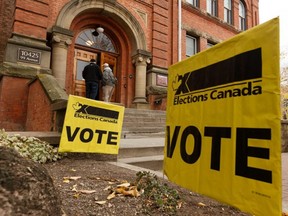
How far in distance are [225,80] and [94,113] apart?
3234 millimetres

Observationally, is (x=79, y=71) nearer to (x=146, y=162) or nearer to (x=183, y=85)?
(x=146, y=162)

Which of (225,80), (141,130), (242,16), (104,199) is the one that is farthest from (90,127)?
(242,16)

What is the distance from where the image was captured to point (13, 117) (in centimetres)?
883

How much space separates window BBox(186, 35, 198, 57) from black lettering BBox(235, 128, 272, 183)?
14781 mm

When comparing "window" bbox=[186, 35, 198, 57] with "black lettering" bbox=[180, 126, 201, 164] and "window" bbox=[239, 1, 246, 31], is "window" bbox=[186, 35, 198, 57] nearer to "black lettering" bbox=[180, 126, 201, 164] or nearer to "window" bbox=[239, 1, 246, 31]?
"window" bbox=[239, 1, 246, 31]

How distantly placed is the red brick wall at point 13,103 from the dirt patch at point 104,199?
541cm

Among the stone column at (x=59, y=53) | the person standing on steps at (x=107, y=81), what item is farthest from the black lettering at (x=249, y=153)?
the person standing on steps at (x=107, y=81)

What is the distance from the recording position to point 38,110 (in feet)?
24.8

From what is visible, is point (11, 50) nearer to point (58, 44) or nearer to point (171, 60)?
point (58, 44)

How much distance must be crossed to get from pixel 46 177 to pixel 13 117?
26.0 feet

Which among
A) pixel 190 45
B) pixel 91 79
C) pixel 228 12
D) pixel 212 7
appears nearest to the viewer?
pixel 91 79

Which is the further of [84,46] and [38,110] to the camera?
[84,46]

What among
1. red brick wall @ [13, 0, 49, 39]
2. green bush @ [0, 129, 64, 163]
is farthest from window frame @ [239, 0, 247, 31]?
green bush @ [0, 129, 64, 163]

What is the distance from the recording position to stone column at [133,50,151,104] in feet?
41.6
